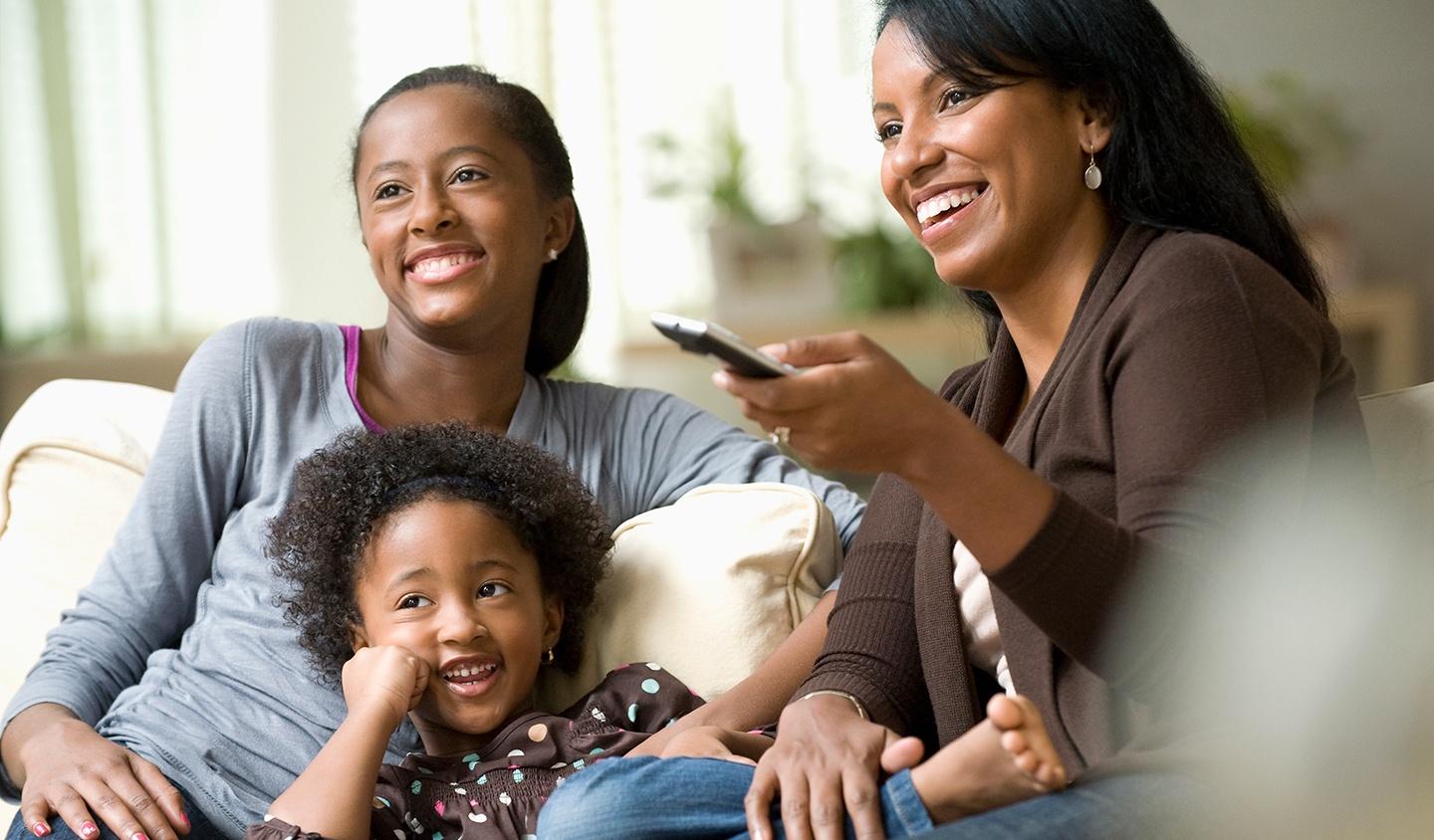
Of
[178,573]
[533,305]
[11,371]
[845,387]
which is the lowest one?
[11,371]

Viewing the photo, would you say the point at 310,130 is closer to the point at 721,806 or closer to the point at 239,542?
the point at 239,542

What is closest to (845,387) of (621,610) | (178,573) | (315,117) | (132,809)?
(621,610)

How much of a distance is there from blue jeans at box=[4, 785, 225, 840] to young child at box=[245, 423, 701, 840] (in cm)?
17

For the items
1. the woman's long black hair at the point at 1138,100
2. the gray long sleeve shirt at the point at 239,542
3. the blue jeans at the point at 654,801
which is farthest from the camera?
the gray long sleeve shirt at the point at 239,542

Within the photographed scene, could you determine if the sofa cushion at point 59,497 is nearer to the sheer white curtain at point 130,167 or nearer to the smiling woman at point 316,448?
the smiling woman at point 316,448

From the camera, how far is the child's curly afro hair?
1598 millimetres

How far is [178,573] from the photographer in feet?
5.56

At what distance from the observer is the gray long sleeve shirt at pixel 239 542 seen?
1562 mm

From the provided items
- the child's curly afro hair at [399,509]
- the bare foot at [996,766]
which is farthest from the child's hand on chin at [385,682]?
the bare foot at [996,766]

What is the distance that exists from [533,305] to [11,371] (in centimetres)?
247

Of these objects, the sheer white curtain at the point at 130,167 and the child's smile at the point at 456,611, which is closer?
the child's smile at the point at 456,611

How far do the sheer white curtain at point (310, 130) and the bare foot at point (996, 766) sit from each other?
293 cm

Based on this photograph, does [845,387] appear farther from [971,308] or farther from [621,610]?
[621,610]

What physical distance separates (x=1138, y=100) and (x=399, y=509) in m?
0.88
